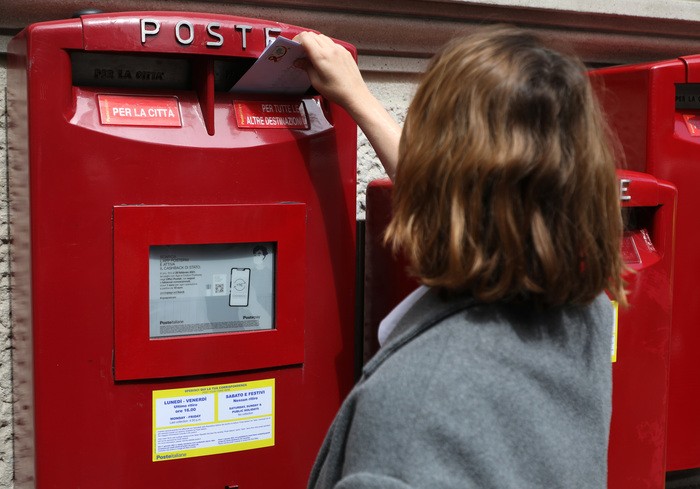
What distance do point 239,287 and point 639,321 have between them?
872 millimetres

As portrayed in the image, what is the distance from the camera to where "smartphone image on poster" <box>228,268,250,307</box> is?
5.13ft

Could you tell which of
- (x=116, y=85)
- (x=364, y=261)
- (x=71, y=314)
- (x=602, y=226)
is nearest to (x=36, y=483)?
(x=71, y=314)

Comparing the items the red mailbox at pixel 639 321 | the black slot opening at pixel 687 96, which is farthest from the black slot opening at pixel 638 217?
the black slot opening at pixel 687 96

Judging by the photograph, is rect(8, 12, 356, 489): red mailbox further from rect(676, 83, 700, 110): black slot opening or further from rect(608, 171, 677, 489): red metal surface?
rect(676, 83, 700, 110): black slot opening

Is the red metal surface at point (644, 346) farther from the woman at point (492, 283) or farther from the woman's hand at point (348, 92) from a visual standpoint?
the woman at point (492, 283)

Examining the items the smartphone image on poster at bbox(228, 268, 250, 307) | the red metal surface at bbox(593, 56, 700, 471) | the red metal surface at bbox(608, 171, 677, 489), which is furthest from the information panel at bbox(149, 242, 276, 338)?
the red metal surface at bbox(593, 56, 700, 471)

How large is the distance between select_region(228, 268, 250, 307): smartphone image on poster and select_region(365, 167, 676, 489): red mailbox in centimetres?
34

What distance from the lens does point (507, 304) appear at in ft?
3.56

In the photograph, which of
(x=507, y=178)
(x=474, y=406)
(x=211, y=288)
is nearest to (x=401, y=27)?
(x=211, y=288)

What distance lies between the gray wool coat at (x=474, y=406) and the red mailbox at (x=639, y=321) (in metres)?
0.71

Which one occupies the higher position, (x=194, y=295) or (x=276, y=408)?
(x=194, y=295)

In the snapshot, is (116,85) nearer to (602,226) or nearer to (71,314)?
(71,314)

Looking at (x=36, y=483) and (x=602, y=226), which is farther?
(x=36, y=483)

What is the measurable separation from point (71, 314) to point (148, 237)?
0.18 meters
